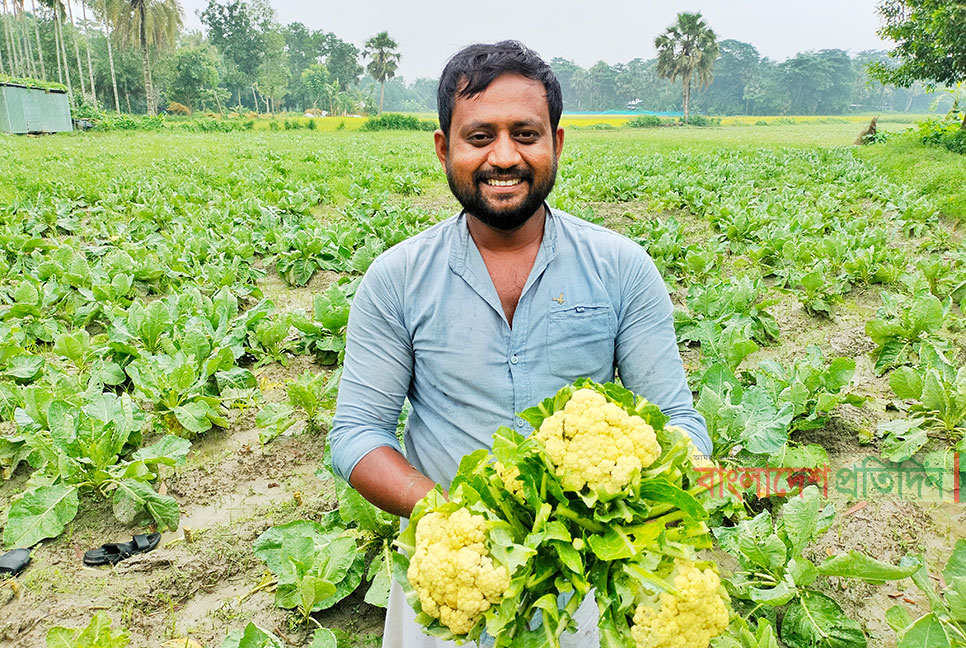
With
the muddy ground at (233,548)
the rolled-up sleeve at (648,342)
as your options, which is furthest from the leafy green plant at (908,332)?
the rolled-up sleeve at (648,342)

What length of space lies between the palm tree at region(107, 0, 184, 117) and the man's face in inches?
2084

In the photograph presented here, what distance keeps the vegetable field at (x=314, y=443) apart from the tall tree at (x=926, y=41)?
548 inches

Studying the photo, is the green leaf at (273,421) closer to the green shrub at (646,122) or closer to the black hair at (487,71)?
the black hair at (487,71)

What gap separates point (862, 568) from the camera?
2205 mm

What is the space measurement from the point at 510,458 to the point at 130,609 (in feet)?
6.50

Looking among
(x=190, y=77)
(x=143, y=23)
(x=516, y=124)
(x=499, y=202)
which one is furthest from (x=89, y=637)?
(x=190, y=77)

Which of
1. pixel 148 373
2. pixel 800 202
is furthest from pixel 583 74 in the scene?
pixel 148 373

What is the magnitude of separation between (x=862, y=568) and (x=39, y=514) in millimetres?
3357

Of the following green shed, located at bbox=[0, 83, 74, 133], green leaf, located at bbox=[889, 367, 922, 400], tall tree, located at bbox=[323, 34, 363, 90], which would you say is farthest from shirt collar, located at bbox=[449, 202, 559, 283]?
tall tree, located at bbox=[323, 34, 363, 90]

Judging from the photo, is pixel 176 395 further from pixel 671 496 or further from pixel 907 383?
pixel 907 383

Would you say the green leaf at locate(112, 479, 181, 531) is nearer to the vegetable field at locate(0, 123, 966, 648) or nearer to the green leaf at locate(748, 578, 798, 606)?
the vegetable field at locate(0, 123, 966, 648)

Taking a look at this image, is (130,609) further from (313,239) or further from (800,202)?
(800,202)

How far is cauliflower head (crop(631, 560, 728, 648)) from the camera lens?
1.43 metres

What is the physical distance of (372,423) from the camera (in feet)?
6.90
